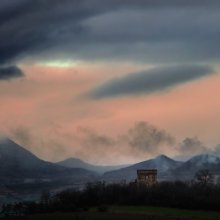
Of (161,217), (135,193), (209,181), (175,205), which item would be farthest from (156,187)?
(161,217)

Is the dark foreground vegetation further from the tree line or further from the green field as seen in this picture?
the green field

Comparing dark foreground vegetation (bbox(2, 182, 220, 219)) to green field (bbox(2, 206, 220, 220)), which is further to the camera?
dark foreground vegetation (bbox(2, 182, 220, 219))

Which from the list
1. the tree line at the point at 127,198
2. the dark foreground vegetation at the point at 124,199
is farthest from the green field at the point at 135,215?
the tree line at the point at 127,198

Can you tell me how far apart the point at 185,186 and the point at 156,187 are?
8.48 meters

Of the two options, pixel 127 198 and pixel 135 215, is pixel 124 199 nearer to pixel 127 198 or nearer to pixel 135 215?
pixel 127 198

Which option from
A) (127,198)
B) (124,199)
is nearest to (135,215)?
(124,199)

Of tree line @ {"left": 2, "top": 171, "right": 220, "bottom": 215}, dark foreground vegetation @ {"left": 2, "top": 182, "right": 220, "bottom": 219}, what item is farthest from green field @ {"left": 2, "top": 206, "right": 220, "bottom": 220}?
tree line @ {"left": 2, "top": 171, "right": 220, "bottom": 215}

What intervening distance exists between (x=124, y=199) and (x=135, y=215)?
27488mm

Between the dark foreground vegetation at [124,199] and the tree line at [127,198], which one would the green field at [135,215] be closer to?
the dark foreground vegetation at [124,199]

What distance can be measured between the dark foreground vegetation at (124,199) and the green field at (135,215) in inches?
194

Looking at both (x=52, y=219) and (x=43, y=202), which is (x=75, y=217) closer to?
(x=52, y=219)

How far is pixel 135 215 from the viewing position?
124688mm

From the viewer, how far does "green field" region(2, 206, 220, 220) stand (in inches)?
4545

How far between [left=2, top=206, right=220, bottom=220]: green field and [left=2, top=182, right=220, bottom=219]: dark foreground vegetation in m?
4.93
